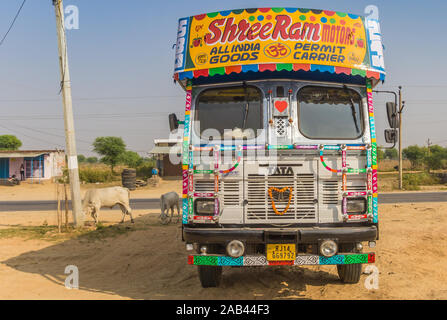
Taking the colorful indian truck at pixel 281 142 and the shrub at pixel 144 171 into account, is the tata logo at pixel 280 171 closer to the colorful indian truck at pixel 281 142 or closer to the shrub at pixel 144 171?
the colorful indian truck at pixel 281 142

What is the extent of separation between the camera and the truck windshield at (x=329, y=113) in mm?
5562

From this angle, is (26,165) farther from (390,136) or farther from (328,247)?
(328,247)

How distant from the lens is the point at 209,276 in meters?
5.85

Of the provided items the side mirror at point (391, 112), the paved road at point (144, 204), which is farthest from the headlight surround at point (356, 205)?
the paved road at point (144, 204)

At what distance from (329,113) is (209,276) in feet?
9.59

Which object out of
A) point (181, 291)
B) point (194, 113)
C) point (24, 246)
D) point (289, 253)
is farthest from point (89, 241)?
point (289, 253)

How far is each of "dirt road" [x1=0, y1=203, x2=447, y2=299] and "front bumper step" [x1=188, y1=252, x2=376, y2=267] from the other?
29.0 inches

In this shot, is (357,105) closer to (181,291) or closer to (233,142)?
(233,142)

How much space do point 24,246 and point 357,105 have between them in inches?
329

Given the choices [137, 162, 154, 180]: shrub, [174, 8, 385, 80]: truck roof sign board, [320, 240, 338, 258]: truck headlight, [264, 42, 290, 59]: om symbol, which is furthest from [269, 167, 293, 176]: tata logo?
[137, 162, 154, 180]: shrub

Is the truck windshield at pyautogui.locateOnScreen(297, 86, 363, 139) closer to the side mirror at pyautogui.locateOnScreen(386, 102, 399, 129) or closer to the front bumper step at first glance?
the side mirror at pyautogui.locateOnScreen(386, 102, 399, 129)

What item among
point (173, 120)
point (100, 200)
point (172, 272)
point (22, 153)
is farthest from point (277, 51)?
Result: point (22, 153)

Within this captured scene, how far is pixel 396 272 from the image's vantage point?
6.62m

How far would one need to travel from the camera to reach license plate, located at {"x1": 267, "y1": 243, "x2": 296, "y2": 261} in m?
4.95
